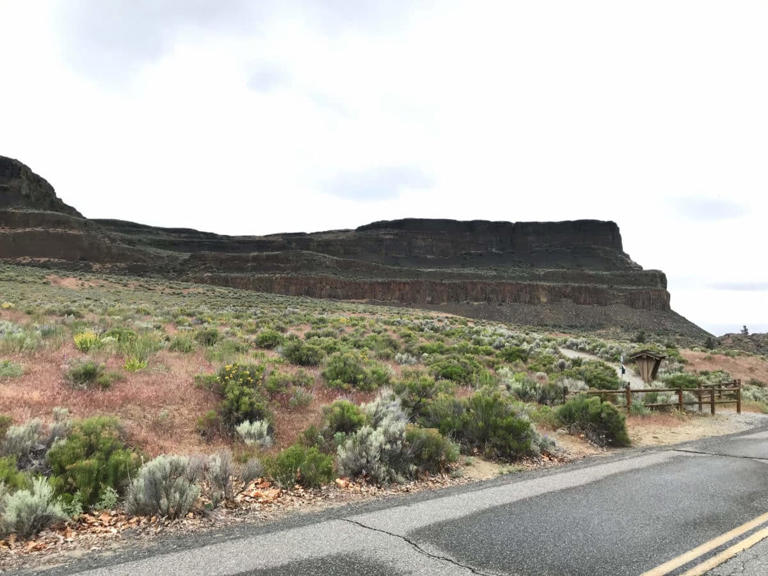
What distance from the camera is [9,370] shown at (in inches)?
372

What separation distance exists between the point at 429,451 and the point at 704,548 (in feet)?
14.7

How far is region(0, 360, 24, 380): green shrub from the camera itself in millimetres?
9336

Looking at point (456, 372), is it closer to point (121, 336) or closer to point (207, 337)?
point (207, 337)

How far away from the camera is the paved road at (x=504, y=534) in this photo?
15.2 feet

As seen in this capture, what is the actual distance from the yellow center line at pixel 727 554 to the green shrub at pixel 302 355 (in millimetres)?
11584

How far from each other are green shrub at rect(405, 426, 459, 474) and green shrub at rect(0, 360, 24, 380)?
7732 millimetres

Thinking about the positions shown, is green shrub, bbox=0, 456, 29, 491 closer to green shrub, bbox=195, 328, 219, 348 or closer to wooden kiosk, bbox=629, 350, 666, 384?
green shrub, bbox=195, 328, 219, 348

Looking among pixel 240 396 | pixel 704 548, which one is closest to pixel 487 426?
pixel 240 396

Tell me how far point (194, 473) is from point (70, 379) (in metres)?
4.75

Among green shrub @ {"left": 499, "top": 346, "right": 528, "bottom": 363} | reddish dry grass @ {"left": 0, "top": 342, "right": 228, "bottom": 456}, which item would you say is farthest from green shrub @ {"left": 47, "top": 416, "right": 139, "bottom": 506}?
green shrub @ {"left": 499, "top": 346, "right": 528, "bottom": 363}

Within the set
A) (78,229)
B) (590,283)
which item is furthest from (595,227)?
(78,229)

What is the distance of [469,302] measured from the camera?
327 feet

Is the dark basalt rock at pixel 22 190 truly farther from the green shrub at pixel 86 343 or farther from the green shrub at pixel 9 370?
the green shrub at pixel 9 370

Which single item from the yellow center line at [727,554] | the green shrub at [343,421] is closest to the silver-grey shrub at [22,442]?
the green shrub at [343,421]
